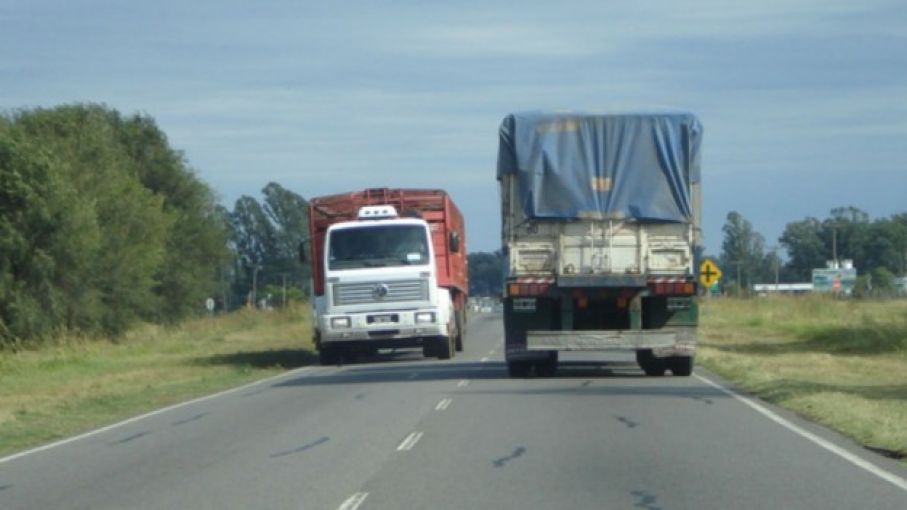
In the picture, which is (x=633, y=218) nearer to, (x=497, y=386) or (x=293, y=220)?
(x=497, y=386)

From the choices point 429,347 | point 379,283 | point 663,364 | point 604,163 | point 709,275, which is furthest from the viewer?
point 709,275

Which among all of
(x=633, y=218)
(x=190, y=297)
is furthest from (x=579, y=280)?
(x=190, y=297)

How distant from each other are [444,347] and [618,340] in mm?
10457

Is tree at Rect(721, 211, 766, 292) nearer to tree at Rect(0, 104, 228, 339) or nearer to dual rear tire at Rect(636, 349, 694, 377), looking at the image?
tree at Rect(0, 104, 228, 339)

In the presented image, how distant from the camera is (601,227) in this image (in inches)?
1003

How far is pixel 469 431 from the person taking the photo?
58.8 feet

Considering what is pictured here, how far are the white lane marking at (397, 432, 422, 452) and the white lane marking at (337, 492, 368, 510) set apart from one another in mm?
3406

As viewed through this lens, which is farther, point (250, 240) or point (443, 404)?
point (250, 240)

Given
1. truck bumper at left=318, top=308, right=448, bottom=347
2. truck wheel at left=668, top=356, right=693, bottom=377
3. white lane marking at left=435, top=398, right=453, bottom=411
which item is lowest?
white lane marking at left=435, top=398, right=453, bottom=411

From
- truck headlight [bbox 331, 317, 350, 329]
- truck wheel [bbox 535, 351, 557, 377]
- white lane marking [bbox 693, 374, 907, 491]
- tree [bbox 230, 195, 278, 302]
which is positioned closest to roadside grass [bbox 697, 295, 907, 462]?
white lane marking [bbox 693, 374, 907, 491]

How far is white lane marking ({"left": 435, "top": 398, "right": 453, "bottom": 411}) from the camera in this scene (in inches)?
838

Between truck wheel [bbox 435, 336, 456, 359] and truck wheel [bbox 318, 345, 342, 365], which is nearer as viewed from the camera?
truck wheel [bbox 435, 336, 456, 359]

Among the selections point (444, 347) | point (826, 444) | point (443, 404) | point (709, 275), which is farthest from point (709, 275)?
point (826, 444)

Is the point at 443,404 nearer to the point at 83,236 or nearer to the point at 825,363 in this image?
the point at 825,363
